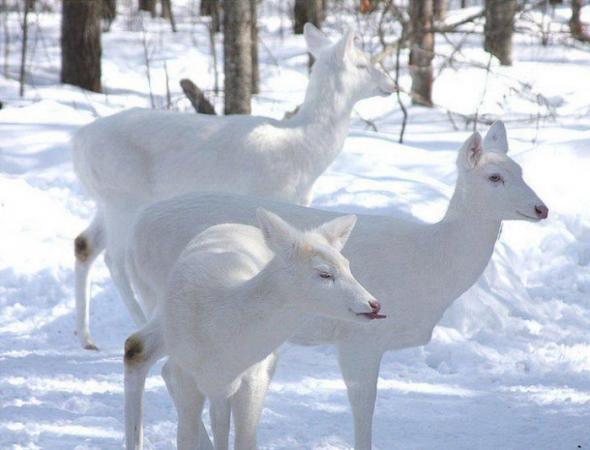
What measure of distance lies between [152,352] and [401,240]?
4.29ft

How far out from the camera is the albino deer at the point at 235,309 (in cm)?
353

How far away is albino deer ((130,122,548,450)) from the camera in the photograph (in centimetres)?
438

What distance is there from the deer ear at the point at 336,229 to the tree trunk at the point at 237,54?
5186mm

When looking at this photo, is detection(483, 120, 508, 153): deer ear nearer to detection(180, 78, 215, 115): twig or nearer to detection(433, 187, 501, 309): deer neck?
detection(433, 187, 501, 309): deer neck

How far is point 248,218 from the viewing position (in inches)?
173

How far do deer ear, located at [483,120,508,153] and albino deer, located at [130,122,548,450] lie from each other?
0.38ft

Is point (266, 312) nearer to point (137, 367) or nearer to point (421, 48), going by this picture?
point (137, 367)

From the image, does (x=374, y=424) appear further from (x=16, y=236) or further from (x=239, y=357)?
(x=16, y=236)

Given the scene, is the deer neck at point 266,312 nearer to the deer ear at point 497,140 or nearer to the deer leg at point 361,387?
the deer leg at point 361,387

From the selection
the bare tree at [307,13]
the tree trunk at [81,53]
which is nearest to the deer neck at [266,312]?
the tree trunk at [81,53]

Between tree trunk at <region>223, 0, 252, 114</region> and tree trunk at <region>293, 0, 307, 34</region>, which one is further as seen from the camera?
tree trunk at <region>293, 0, 307, 34</region>

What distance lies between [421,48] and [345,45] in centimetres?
627

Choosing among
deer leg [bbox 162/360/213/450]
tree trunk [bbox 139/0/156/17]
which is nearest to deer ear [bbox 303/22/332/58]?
deer leg [bbox 162/360/213/450]

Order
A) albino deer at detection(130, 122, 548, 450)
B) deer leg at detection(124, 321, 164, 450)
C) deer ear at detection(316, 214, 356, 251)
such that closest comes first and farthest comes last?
deer ear at detection(316, 214, 356, 251) → deer leg at detection(124, 321, 164, 450) → albino deer at detection(130, 122, 548, 450)
